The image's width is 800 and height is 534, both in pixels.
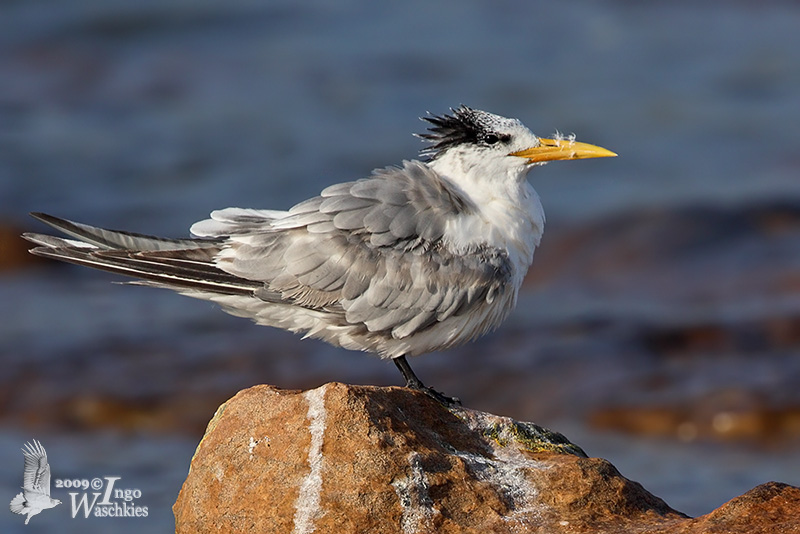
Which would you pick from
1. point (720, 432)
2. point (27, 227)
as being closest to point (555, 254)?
point (720, 432)

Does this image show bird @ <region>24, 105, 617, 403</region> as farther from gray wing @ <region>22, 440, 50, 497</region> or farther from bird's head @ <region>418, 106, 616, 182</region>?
gray wing @ <region>22, 440, 50, 497</region>

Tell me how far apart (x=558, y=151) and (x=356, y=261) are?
144 cm

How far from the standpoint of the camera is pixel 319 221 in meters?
6.34

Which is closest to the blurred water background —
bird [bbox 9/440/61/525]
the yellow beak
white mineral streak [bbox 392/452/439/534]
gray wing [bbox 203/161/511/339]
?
bird [bbox 9/440/61/525]

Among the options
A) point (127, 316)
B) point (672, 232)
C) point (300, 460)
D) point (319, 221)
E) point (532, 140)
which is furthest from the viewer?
point (672, 232)

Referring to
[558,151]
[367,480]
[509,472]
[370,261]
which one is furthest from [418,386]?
[558,151]

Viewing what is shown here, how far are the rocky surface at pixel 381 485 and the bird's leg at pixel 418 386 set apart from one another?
44 cm

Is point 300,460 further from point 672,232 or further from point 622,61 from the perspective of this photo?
point 622,61

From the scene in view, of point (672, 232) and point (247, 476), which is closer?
point (247, 476)

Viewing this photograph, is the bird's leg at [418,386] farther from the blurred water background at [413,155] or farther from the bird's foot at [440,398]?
the blurred water background at [413,155]

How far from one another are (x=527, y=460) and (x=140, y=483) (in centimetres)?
446

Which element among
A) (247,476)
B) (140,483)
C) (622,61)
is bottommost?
(247,476)

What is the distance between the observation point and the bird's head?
6840 mm

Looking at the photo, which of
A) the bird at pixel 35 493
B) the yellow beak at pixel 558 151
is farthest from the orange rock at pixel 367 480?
the bird at pixel 35 493
